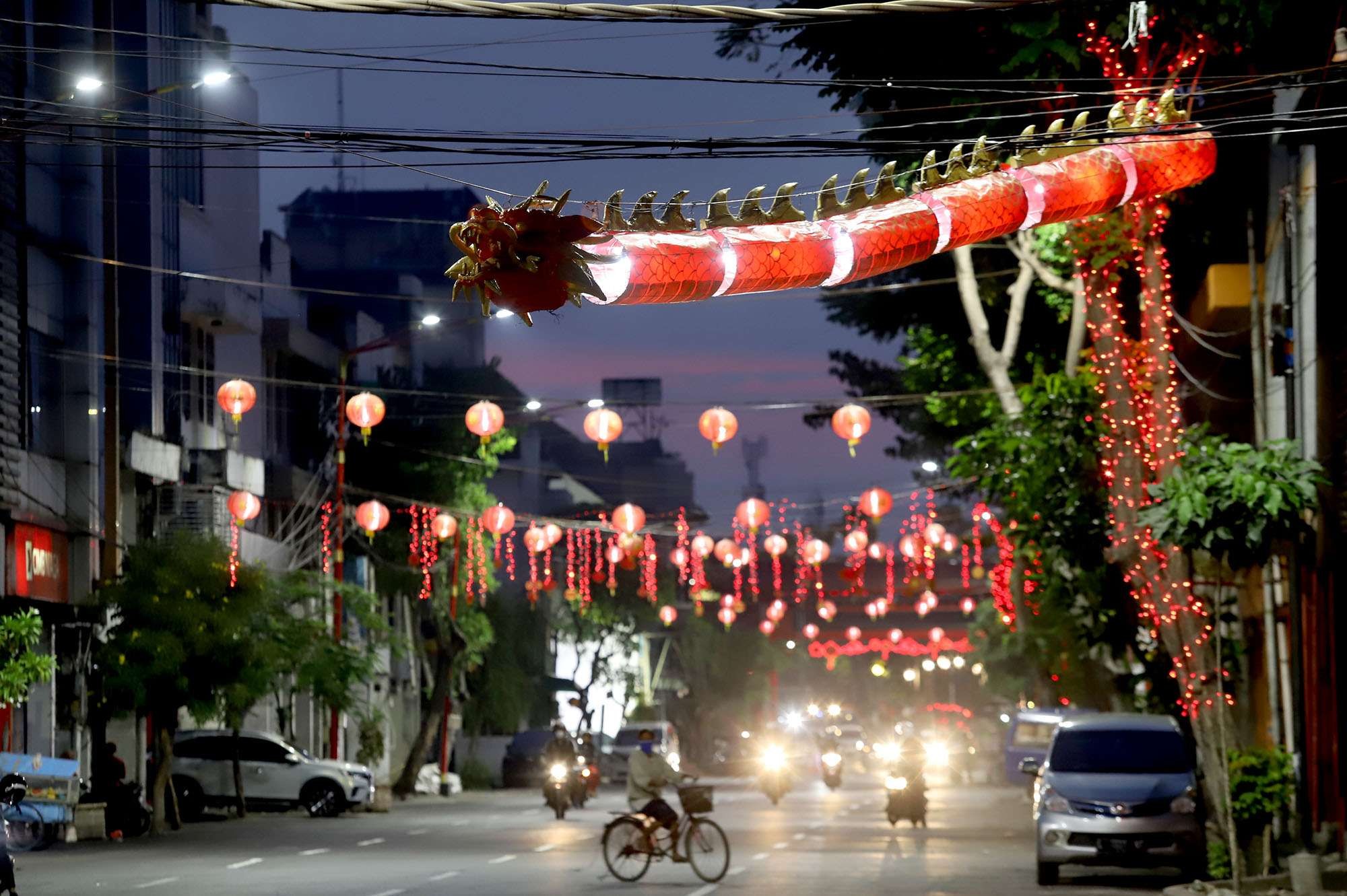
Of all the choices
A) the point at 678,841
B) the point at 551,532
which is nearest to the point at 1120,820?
the point at 678,841

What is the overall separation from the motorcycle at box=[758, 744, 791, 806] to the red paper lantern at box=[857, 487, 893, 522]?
36.4 feet

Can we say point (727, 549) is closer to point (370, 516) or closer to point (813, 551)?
point (813, 551)

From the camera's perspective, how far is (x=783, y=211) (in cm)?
1401

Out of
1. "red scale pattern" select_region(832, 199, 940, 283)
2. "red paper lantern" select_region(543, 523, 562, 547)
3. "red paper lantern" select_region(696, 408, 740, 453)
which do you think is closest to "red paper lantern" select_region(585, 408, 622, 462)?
"red paper lantern" select_region(696, 408, 740, 453)

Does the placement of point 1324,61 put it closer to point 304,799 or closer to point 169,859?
point 169,859

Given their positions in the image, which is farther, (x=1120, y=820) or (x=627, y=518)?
(x=627, y=518)

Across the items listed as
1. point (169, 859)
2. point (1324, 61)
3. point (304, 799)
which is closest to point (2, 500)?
point (169, 859)

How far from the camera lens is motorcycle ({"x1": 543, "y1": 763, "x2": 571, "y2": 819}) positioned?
123ft

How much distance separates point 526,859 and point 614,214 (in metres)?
13.7

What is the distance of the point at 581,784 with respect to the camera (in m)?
41.8

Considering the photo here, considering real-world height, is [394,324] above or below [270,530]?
above

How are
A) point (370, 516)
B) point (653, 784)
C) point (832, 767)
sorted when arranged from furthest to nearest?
point (832, 767) < point (370, 516) < point (653, 784)

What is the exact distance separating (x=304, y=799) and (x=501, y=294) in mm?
28995

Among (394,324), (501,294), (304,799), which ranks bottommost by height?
(304,799)
